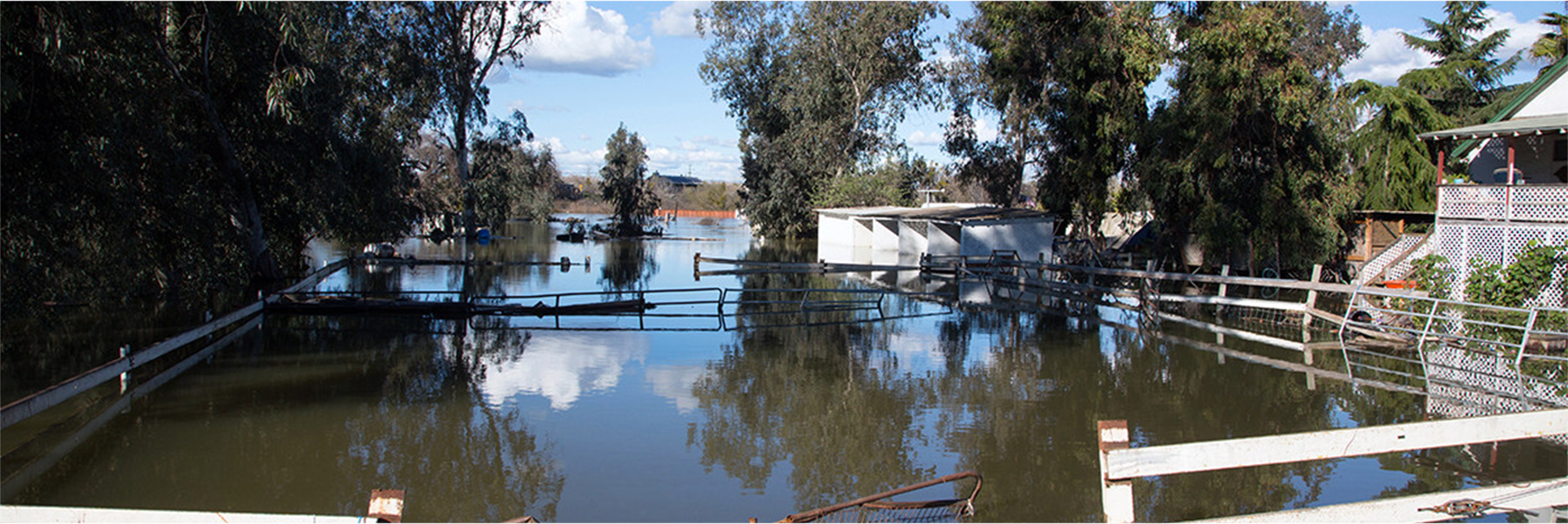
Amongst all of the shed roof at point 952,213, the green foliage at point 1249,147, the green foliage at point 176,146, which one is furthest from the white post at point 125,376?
the shed roof at point 952,213

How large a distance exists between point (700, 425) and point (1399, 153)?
29.7m

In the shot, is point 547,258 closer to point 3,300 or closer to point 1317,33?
point 3,300

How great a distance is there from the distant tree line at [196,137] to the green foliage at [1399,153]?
3057 centimetres

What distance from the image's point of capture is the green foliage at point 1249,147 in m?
26.1

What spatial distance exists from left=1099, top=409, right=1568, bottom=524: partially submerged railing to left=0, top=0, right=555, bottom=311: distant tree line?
9.65m

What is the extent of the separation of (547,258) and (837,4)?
2057 cm

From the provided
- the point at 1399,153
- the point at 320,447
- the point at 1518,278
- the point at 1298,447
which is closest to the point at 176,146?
the point at 320,447

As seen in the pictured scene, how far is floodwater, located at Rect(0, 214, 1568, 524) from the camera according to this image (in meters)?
8.73

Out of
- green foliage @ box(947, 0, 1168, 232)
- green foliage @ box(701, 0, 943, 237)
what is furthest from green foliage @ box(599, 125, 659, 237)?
green foliage @ box(947, 0, 1168, 232)

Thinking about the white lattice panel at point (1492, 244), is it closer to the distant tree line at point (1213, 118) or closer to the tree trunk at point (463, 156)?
the distant tree line at point (1213, 118)

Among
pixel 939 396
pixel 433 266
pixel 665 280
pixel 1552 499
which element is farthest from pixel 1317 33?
pixel 1552 499

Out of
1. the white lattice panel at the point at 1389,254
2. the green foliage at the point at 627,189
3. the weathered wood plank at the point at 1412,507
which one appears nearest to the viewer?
the weathered wood plank at the point at 1412,507

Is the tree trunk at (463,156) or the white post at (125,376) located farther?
the tree trunk at (463,156)

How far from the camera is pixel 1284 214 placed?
27016 millimetres
